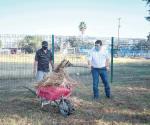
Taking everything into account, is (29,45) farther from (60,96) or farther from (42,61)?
(60,96)

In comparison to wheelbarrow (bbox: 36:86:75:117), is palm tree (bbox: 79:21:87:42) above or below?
above

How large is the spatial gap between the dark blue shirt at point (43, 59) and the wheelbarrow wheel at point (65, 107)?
102 inches

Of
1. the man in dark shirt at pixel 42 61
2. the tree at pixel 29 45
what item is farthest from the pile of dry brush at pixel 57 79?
the tree at pixel 29 45

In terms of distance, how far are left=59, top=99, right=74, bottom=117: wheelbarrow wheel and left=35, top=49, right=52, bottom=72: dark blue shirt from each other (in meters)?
2.60

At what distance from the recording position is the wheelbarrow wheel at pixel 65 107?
1071 centimetres

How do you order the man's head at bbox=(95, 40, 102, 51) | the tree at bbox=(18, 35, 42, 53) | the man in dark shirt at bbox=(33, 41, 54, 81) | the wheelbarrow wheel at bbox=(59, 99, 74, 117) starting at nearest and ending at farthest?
the wheelbarrow wheel at bbox=(59, 99, 74, 117) < the man in dark shirt at bbox=(33, 41, 54, 81) < the man's head at bbox=(95, 40, 102, 51) < the tree at bbox=(18, 35, 42, 53)

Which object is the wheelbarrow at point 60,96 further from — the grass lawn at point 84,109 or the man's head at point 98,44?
the man's head at point 98,44

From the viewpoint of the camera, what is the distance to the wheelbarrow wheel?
10711 mm

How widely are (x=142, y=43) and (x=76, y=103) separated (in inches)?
406

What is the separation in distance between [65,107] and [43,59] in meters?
2.91

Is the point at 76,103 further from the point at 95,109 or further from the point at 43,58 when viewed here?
the point at 43,58

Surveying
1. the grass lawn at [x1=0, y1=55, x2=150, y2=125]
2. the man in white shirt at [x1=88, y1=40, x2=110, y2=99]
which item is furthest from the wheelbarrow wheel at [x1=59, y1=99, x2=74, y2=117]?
the man in white shirt at [x1=88, y1=40, x2=110, y2=99]

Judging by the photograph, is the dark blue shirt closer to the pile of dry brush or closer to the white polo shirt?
the white polo shirt

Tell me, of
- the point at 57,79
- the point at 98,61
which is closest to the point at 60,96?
the point at 57,79
